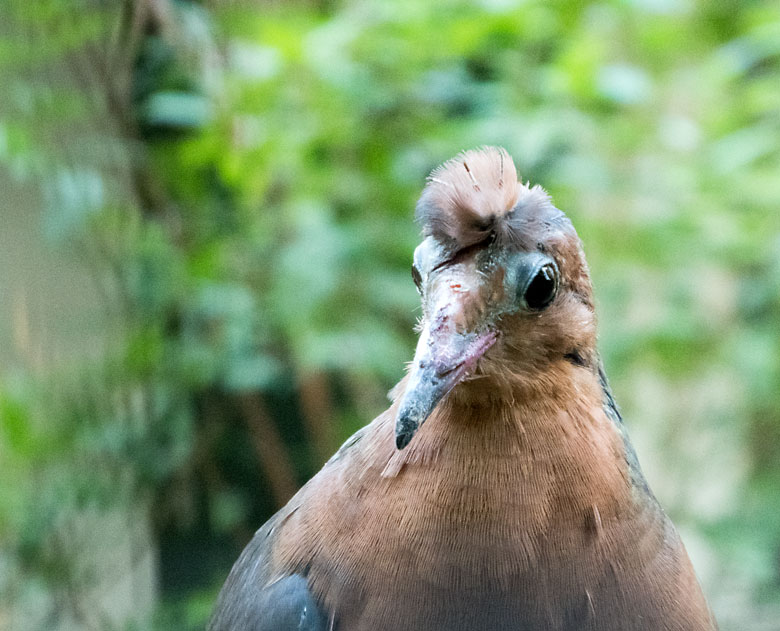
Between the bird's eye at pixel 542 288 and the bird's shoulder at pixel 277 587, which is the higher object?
the bird's eye at pixel 542 288

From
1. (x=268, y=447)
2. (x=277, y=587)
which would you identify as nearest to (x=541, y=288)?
(x=277, y=587)

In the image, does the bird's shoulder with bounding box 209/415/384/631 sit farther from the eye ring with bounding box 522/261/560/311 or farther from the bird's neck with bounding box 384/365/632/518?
the eye ring with bounding box 522/261/560/311

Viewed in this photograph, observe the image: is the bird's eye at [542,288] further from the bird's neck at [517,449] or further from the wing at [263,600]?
the wing at [263,600]

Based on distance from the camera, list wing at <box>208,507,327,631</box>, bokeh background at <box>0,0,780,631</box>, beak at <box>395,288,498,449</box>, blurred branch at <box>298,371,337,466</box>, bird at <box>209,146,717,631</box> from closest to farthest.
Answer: beak at <box>395,288,498,449</box>, bird at <box>209,146,717,631</box>, wing at <box>208,507,327,631</box>, bokeh background at <box>0,0,780,631</box>, blurred branch at <box>298,371,337,466</box>

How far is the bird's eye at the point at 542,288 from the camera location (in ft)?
3.80

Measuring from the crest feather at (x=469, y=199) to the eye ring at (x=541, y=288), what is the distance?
3.7 inches

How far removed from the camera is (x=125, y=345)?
9.21 ft

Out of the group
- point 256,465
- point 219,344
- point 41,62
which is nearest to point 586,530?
point 219,344

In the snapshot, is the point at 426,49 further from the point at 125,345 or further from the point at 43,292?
the point at 43,292

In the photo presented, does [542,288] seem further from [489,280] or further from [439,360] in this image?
[439,360]

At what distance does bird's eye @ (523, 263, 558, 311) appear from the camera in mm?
1159

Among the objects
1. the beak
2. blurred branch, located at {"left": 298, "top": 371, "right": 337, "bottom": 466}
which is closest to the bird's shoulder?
the beak

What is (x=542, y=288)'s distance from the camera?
1176 millimetres

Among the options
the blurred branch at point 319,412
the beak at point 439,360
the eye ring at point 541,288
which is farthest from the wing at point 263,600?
the blurred branch at point 319,412
